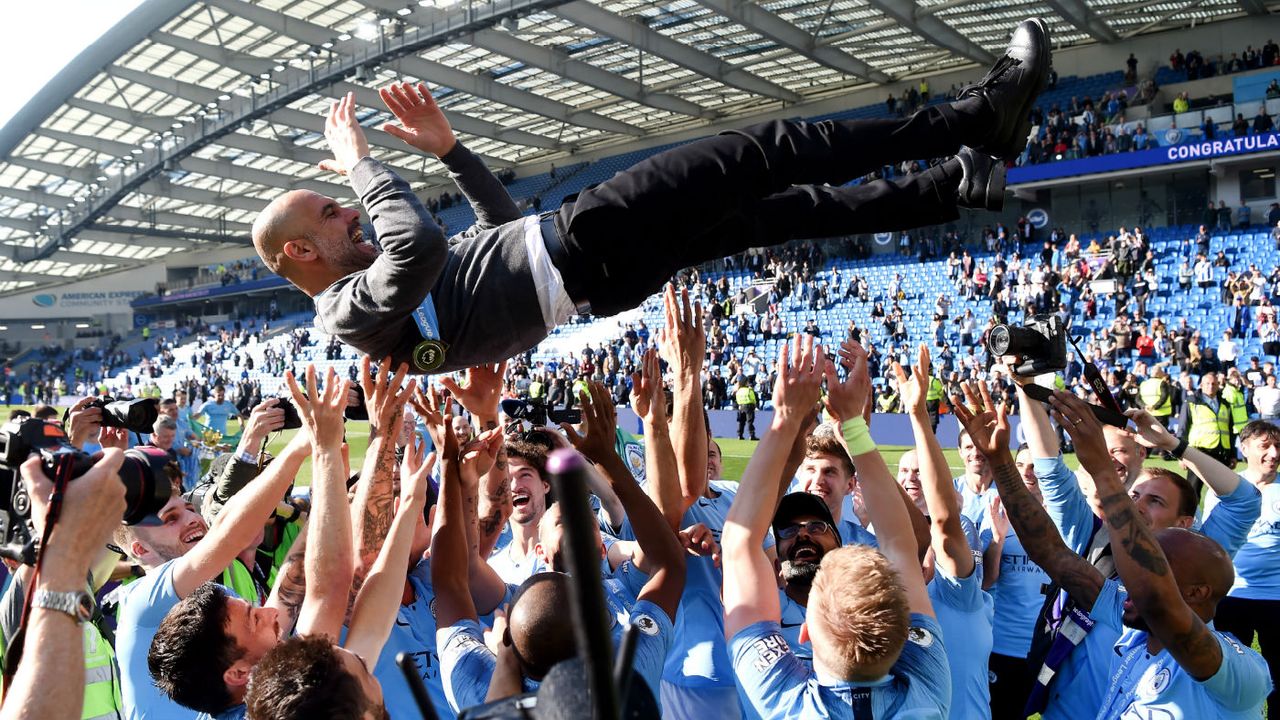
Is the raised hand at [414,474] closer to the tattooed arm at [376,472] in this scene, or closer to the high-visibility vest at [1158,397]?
the tattooed arm at [376,472]

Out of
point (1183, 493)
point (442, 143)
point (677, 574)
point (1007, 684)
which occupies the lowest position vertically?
point (1007, 684)

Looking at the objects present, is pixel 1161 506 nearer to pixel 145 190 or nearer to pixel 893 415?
pixel 893 415

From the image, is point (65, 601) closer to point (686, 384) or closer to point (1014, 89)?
point (686, 384)

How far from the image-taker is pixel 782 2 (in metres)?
25.0

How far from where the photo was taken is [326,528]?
2.57 metres

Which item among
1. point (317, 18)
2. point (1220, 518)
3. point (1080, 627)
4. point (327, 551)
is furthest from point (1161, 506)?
point (317, 18)

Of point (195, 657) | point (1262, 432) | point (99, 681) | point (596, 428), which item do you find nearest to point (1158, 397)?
point (1262, 432)

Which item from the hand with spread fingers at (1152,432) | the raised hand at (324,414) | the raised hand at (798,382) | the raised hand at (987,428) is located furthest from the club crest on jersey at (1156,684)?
the raised hand at (324,414)

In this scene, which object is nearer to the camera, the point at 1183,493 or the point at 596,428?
the point at 596,428

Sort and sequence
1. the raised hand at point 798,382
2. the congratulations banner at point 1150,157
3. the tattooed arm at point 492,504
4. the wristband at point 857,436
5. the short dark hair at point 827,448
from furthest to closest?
the congratulations banner at point 1150,157
the short dark hair at point 827,448
the tattooed arm at point 492,504
the wristband at point 857,436
the raised hand at point 798,382

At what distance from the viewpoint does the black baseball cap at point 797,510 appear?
121 inches

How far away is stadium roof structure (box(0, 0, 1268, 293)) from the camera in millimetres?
25422

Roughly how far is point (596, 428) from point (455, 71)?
28.2 meters

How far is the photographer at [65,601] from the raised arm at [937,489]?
2.26 m
